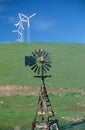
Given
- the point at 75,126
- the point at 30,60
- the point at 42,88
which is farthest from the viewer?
the point at 75,126

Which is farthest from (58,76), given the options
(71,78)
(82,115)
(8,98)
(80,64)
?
(82,115)

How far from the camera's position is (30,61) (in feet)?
168

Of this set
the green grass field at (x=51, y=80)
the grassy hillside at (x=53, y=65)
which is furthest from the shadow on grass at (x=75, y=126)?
the grassy hillside at (x=53, y=65)

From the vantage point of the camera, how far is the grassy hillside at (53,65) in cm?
8656

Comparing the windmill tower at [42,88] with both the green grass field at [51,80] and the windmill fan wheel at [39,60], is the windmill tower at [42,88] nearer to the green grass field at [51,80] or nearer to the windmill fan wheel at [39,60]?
the windmill fan wheel at [39,60]

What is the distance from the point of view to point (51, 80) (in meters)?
87.4

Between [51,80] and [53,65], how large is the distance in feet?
44.3

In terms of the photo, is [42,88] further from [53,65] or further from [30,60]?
[53,65]

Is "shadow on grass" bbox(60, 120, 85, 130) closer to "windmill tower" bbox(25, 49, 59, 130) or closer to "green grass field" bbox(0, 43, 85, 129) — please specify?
"windmill tower" bbox(25, 49, 59, 130)

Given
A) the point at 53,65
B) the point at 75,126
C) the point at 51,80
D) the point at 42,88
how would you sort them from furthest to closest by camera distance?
the point at 53,65
the point at 51,80
the point at 75,126
the point at 42,88

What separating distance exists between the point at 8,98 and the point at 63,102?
8.42m

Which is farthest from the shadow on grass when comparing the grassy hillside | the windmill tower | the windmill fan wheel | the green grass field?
the grassy hillside

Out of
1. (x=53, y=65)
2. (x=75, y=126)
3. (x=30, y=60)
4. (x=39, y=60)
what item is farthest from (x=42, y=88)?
(x=53, y=65)

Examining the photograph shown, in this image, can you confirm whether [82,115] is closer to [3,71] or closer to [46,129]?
[46,129]
